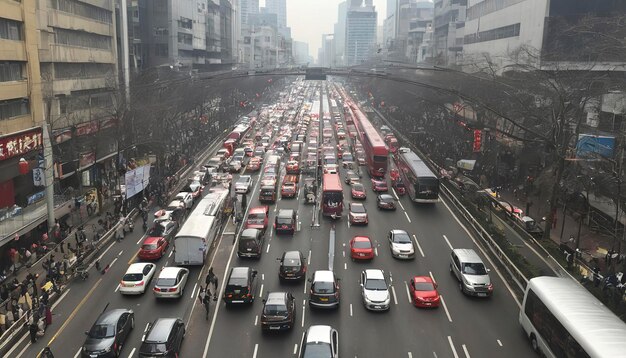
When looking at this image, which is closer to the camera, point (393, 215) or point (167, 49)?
point (393, 215)

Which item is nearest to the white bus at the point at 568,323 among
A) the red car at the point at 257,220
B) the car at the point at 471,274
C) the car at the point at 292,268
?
the car at the point at 471,274

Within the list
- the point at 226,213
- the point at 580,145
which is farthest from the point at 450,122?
the point at 226,213

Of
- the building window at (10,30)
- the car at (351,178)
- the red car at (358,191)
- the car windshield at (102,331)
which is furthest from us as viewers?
the car at (351,178)

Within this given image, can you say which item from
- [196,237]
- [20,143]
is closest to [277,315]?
[196,237]

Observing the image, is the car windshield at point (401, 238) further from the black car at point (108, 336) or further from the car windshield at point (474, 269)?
the black car at point (108, 336)

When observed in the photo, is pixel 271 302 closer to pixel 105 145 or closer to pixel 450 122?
pixel 105 145
